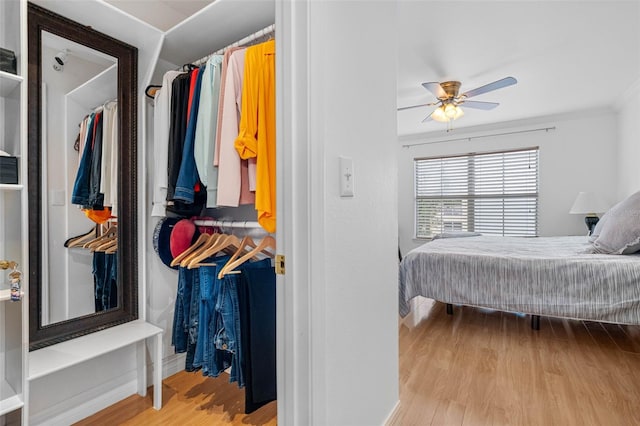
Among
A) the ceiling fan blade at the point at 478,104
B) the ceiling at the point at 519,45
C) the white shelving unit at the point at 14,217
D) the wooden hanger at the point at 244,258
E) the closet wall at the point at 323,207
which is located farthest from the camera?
the ceiling fan blade at the point at 478,104

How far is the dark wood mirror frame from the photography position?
4.58ft

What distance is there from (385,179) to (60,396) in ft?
6.00

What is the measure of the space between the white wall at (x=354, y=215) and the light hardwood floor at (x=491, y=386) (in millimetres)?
414

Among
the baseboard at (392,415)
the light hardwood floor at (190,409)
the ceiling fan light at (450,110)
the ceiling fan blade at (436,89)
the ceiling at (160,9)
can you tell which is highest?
the ceiling at (160,9)

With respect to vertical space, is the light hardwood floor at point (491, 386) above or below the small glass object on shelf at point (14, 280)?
below

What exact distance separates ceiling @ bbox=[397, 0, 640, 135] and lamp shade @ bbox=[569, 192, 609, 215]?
3.75 feet

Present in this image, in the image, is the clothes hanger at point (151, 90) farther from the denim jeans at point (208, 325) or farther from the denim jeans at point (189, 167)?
the denim jeans at point (208, 325)

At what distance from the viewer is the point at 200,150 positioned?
1484 millimetres

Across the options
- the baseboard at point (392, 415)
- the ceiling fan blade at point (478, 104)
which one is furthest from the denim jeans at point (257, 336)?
the ceiling fan blade at point (478, 104)

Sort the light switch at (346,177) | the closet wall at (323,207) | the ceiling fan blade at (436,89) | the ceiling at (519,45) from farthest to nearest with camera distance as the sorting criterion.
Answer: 1. the ceiling fan blade at (436,89)
2. the ceiling at (519,45)
3. the light switch at (346,177)
4. the closet wall at (323,207)

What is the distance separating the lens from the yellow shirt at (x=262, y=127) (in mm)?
1308

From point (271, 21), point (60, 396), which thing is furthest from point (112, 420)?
point (271, 21)

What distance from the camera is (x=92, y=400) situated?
5.44 feet

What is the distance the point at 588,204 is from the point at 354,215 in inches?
174
